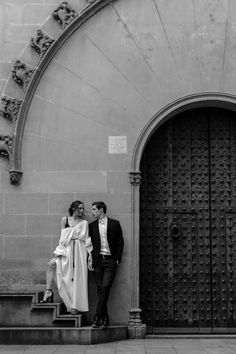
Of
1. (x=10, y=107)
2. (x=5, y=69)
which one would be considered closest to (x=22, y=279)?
(x=10, y=107)

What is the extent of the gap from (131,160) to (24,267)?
9.33ft

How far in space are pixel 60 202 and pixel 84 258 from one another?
50.1 inches

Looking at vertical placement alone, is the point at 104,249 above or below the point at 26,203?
below

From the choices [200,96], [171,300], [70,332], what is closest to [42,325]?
[70,332]

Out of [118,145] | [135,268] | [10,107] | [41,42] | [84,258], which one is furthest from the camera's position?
[41,42]

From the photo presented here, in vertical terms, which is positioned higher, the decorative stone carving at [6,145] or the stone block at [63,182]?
the decorative stone carving at [6,145]

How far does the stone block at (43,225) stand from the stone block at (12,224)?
0.38 ft

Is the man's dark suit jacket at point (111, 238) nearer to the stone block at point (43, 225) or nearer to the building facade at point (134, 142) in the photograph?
the building facade at point (134, 142)

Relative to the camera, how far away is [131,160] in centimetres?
1048

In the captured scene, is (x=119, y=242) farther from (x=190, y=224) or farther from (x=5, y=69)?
(x=5, y=69)

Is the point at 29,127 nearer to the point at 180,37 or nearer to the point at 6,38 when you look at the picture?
the point at 6,38

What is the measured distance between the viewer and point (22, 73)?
10703mm

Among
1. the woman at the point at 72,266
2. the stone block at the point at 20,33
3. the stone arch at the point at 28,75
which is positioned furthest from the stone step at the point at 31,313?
the stone block at the point at 20,33

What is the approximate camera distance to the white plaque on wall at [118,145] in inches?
413
